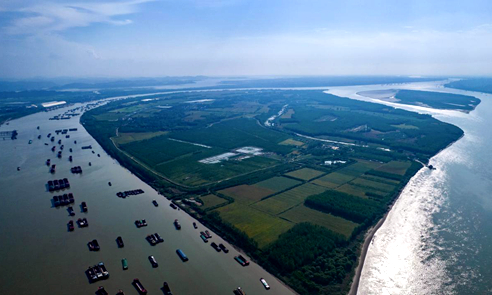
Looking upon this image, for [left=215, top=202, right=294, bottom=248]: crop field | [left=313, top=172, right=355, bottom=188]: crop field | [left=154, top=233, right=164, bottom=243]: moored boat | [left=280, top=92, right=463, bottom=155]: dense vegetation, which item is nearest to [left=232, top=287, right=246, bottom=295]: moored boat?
[left=215, top=202, right=294, bottom=248]: crop field

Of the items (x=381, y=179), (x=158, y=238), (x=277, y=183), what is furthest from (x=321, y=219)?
(x=158, y=238)

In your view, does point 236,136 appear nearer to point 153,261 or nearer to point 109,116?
point 109,116

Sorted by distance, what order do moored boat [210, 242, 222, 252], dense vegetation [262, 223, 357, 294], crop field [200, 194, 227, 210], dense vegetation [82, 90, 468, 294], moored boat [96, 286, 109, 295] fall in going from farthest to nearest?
crop field [200, 194, 227, 210] < moored boat [210, 242, 222, 252] < dense vegetation [82, 90, 468, 294] < dense vegetation [262, 223, 357, 294] < moored boat [96, 286, 109, 295]

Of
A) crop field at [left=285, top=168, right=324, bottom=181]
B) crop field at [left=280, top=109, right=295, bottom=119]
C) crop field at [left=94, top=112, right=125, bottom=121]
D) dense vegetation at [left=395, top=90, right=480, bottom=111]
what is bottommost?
crop field at [left=285, top=168, right=324, bottom=181]

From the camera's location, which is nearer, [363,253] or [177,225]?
[363,253]

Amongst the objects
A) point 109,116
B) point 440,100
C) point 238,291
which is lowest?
point 238,291

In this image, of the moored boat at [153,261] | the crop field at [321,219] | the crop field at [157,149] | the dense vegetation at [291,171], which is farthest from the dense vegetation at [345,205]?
the crop field at [157,149]

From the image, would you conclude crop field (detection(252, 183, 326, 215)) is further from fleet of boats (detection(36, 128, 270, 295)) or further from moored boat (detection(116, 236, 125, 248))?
moored boat (detection(116, 236, 125, 248))
